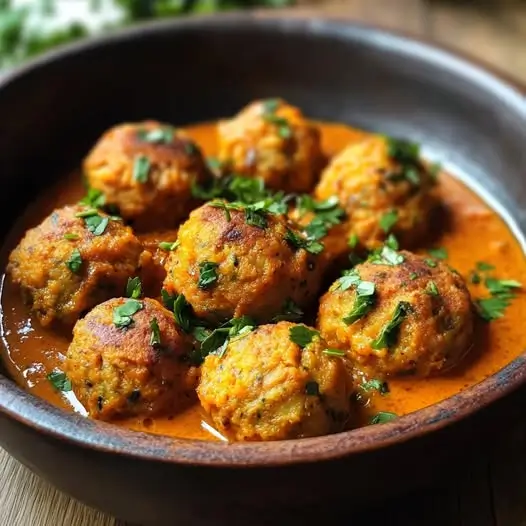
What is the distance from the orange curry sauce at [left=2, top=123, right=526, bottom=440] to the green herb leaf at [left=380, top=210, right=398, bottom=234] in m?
0.28

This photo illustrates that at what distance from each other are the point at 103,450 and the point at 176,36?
8.18 feet

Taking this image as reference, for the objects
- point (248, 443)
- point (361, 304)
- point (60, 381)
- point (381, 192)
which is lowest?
point (60, 381)

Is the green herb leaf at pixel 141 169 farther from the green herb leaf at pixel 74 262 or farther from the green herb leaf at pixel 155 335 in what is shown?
the green herb leaf at pixel 155 335

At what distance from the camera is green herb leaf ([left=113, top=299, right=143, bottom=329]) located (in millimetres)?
2580

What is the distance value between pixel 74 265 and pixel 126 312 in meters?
0.28

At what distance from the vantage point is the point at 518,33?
5125 millimetres

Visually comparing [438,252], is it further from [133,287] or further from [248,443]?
[248,443]

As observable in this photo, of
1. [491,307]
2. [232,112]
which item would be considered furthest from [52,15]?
[491,307]

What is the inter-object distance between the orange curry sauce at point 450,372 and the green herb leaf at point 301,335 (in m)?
0.31

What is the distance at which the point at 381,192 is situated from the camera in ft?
10.6

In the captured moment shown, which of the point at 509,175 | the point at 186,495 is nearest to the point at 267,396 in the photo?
the point at 186,495

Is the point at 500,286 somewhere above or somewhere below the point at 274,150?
below

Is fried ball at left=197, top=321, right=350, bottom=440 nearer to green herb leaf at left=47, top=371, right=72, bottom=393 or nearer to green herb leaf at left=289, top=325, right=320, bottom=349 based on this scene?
green herb leaf at left=289, top=325, right=320, bottom=349

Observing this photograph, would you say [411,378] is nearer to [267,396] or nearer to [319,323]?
[319,323]
